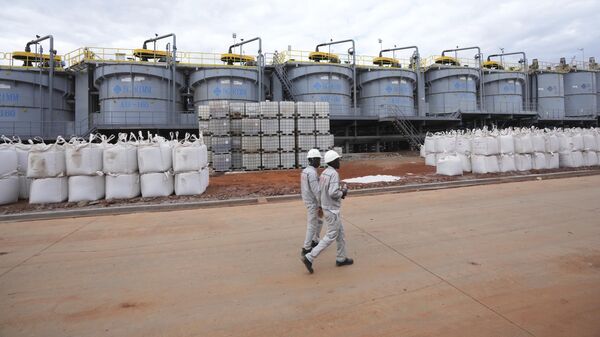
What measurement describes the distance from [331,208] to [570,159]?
1471cm

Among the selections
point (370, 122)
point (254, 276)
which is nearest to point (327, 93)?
point (370, 122)

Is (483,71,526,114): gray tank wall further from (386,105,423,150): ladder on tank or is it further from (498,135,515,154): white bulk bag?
(498,135,515,154): white bulk bag

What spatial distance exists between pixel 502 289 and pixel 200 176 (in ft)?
24.5

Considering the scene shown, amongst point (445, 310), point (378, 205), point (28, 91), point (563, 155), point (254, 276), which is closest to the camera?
point (445, 310)

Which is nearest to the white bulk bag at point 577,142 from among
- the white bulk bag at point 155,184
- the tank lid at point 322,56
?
the white bulk bag at point 155,184

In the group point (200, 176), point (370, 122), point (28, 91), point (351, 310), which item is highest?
point (28, 91)

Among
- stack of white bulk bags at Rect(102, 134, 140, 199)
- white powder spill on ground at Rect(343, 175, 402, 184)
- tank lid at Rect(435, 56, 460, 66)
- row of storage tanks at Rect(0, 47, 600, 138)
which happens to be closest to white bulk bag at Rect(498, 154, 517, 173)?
white powder spill on ground at Rect(343, 175, 402, 184)

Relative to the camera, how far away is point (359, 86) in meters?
28.3

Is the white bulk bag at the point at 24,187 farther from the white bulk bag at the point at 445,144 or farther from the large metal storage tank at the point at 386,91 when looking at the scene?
the large metal storage tank at the point at 386,91

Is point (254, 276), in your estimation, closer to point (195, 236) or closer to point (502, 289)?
point (195, 236)

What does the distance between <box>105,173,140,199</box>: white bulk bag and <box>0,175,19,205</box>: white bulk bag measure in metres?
2.27

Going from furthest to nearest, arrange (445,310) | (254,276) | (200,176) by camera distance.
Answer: (200,176), (254,276), (445,310)

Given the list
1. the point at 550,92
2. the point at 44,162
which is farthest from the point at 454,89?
the point at 44,162

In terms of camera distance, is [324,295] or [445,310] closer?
[445,310]
